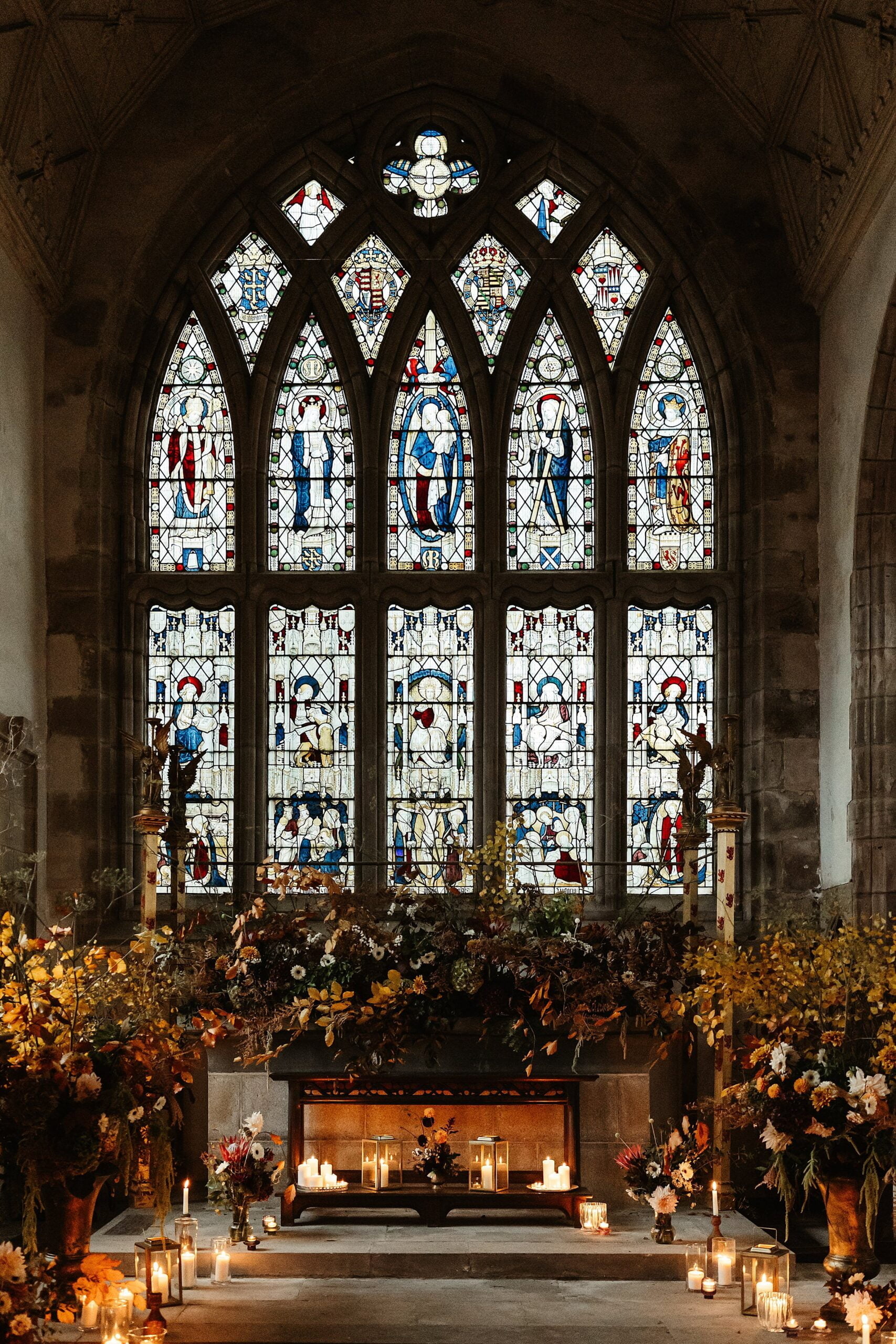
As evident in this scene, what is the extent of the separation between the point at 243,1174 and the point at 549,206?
7731 mm

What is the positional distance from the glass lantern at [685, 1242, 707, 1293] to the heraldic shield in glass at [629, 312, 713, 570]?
566 cm

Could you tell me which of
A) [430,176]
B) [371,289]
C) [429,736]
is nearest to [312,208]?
[371,289]

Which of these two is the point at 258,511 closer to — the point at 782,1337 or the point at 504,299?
the point at 504,299

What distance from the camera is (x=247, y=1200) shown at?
25.6ft

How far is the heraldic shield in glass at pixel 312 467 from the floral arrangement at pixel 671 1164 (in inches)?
205

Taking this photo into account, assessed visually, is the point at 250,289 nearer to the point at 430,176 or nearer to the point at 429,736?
the point at 430,176

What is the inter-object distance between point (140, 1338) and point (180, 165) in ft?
28.1

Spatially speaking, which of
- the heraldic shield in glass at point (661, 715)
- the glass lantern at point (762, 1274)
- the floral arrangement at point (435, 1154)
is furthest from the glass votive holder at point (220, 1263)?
the heraldic shield in glass at point (661, 715)

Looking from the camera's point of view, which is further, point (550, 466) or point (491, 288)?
point (491, 288)

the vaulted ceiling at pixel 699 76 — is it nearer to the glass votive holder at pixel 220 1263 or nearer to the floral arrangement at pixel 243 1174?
the floral arrangement at pixel 243 1174

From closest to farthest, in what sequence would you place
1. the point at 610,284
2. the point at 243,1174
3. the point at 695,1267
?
the point at 695,1267 → the point at 243,1174 → the point at 610,284

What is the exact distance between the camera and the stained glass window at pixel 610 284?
483 inches

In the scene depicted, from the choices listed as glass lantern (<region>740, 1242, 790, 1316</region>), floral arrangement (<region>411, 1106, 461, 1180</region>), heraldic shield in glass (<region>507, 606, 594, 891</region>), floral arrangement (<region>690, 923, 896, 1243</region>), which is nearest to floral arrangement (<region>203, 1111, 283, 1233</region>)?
floral arrangement (<region>411, 1106, 461, 1180</region>)

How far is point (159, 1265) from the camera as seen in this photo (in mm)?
6727
